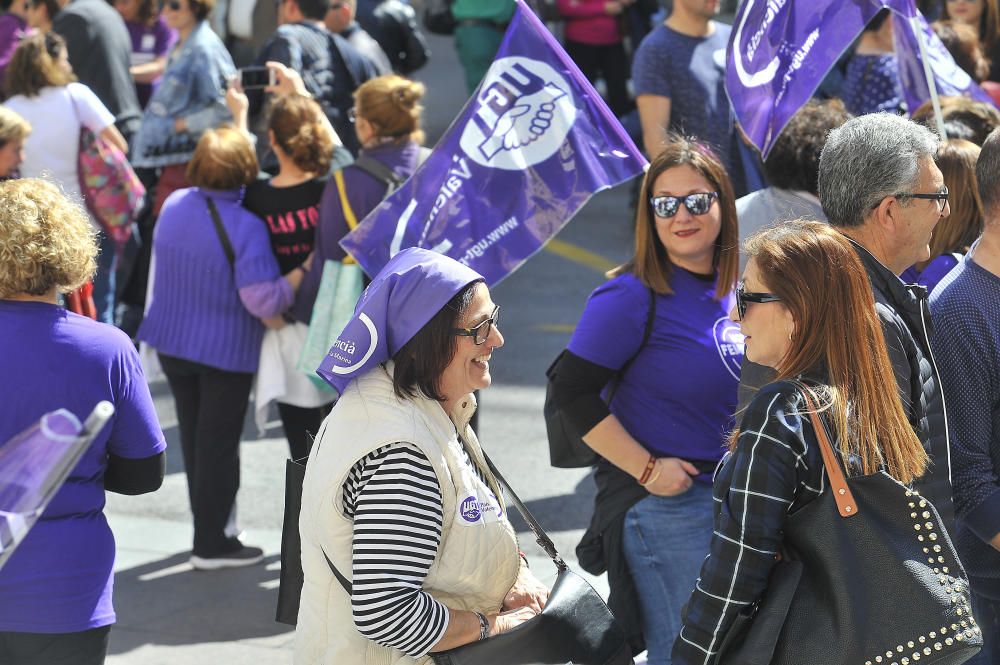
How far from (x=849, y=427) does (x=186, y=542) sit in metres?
4.30

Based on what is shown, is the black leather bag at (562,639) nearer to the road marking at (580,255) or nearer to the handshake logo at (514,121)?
the handshake logo at (514,121)

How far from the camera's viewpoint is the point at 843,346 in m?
2.71

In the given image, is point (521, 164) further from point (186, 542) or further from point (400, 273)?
point (186, 542)

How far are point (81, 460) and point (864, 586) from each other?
195cm

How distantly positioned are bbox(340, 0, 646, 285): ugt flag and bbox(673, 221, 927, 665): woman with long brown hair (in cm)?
176

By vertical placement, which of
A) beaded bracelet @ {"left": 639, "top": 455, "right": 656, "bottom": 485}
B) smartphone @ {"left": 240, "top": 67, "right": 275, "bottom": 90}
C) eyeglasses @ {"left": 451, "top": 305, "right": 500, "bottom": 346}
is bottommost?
smartphone @ {"left": 240, "top": 67, "right": 275, "bottom": 90}

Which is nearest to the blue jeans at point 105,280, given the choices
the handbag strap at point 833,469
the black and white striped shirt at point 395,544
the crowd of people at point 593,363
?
the crowd of people at point 593,363

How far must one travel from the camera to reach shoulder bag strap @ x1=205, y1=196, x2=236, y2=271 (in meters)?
5.79

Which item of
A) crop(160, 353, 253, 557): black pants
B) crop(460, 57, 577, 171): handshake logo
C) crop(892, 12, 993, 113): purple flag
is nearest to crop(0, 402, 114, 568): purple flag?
crop(460, 57, 577, 171): handshake logo

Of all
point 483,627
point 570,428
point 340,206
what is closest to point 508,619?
point 483,627

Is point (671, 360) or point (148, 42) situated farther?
point (148, 42)

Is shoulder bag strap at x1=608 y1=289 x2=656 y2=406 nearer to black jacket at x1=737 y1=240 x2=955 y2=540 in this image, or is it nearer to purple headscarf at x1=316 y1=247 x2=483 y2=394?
black jacket at x1=737 y1=240 x2=955 y2=540

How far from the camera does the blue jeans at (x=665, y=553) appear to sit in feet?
12.8

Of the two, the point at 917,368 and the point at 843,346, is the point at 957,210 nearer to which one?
the point at 917,368
